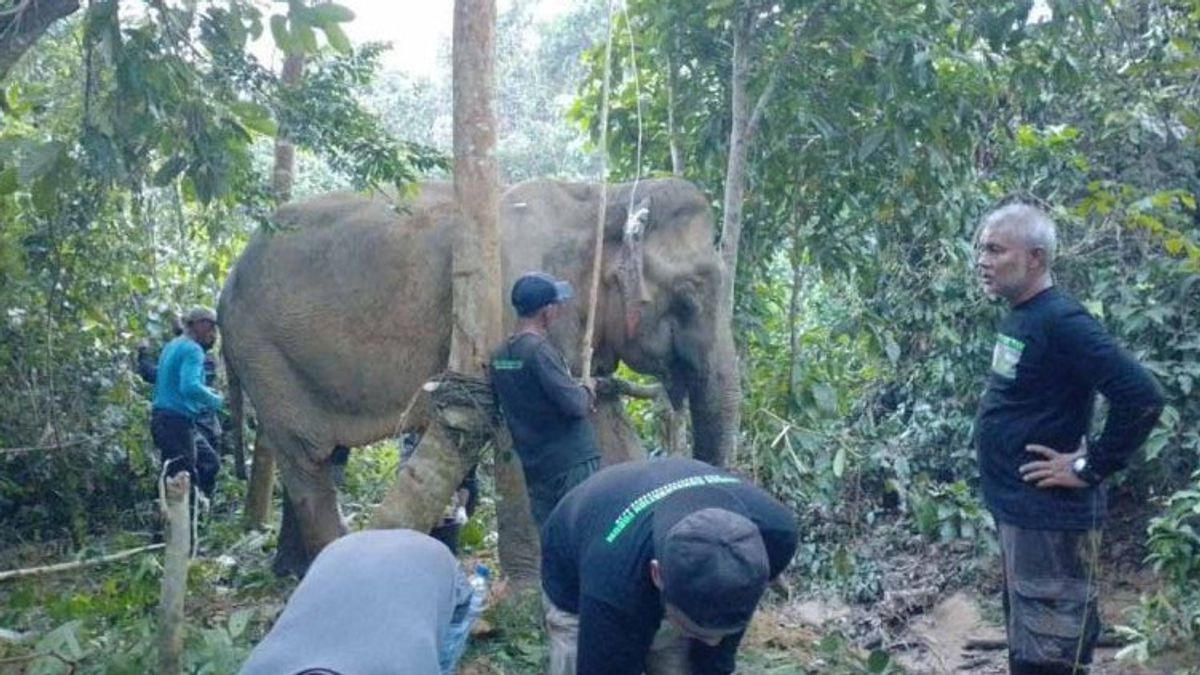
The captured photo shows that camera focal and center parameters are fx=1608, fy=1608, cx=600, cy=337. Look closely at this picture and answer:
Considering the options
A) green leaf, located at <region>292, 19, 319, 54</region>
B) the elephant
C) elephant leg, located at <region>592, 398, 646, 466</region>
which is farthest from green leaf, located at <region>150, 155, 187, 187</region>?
elephant leg, located at <region>592, 398, 646, 466</region>

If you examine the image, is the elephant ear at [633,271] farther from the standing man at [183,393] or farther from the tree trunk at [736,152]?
the standing man at [183,393]

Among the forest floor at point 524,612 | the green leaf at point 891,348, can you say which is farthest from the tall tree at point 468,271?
the green leaf at point 891,348

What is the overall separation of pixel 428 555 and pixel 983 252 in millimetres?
2412

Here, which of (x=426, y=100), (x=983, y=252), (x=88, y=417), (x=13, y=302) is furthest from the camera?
(x=426, y=100)

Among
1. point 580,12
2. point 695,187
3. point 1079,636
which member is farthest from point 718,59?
point 580,12

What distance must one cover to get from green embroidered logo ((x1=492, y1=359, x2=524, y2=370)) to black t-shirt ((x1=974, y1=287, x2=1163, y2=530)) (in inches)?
74.5

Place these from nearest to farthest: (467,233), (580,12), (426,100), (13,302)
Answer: (467,233), (13,302), (580,12), (426,100)

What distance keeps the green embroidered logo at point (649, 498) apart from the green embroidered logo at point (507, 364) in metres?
2.45

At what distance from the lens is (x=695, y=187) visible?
7730mm

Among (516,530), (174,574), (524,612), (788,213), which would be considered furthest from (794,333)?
(174,574)

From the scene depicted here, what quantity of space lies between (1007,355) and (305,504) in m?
4.33

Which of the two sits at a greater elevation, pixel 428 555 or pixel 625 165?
pixel 625 165

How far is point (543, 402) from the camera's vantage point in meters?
6.44

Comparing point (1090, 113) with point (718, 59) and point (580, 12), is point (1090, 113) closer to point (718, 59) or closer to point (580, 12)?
point (718, 59)
